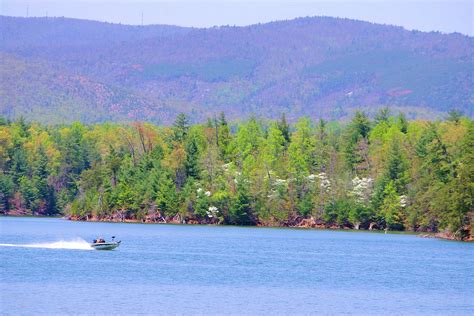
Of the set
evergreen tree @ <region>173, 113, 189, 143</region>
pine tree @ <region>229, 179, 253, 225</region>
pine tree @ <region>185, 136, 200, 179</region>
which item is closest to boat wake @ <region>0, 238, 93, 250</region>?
pine tree @ <region>229, 179, 253, 225</region>

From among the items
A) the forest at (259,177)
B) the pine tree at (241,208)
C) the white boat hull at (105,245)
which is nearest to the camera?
the white boat hull at (105,245)

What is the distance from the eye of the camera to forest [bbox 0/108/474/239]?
11188 cm

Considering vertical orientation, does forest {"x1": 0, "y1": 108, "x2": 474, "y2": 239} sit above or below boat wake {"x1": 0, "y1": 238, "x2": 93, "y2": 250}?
above

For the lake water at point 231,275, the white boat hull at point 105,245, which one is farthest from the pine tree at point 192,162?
the white boat hull at point 105,245

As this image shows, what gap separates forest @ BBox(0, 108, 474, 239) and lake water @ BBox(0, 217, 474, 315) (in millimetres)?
14416

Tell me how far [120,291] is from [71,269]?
10410 millimetres

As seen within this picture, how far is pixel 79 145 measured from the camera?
6176 inches

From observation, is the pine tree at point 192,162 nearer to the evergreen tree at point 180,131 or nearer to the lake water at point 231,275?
the evergreen tree at point 180,131

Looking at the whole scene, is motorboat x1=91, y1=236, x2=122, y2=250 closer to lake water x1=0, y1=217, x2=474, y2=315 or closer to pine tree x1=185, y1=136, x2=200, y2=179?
lake water x1=0, y1=217, x2=474, y2=315

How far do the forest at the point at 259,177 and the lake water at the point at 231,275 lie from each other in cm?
1442

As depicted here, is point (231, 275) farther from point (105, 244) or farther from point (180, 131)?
point (180, 131)

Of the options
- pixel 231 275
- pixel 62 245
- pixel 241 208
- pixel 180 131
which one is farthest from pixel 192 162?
pixel 231 275

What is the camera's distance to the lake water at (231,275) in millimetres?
50938

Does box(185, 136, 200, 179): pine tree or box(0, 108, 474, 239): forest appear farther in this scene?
box(185, 136, 200, 179): pine tree
